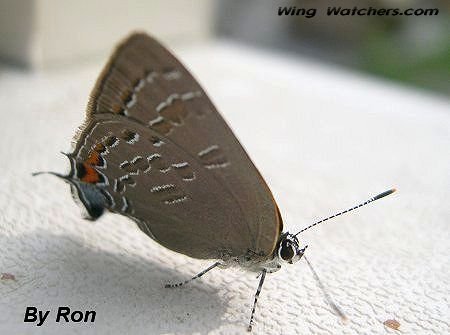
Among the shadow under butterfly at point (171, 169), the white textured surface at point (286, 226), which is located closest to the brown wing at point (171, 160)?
the shadow under butterfly at point (171, 169)

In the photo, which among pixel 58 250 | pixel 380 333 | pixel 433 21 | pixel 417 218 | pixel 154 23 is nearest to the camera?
pixel 380 333

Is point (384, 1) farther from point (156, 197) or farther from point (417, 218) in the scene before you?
point (156, 197)

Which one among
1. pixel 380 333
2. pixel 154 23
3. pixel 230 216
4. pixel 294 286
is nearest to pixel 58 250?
pixel 230 216

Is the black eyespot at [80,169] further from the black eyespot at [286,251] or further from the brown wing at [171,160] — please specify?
the black eyespot at [286,251]

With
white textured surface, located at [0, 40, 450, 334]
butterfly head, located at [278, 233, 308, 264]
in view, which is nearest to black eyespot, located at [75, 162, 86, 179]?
white textured surface, located at [0, 40, 450, 334]

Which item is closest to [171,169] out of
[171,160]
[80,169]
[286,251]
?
[171,160]

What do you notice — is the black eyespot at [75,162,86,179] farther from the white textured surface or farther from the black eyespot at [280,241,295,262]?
the black eyespot at [280,241,295,262]
